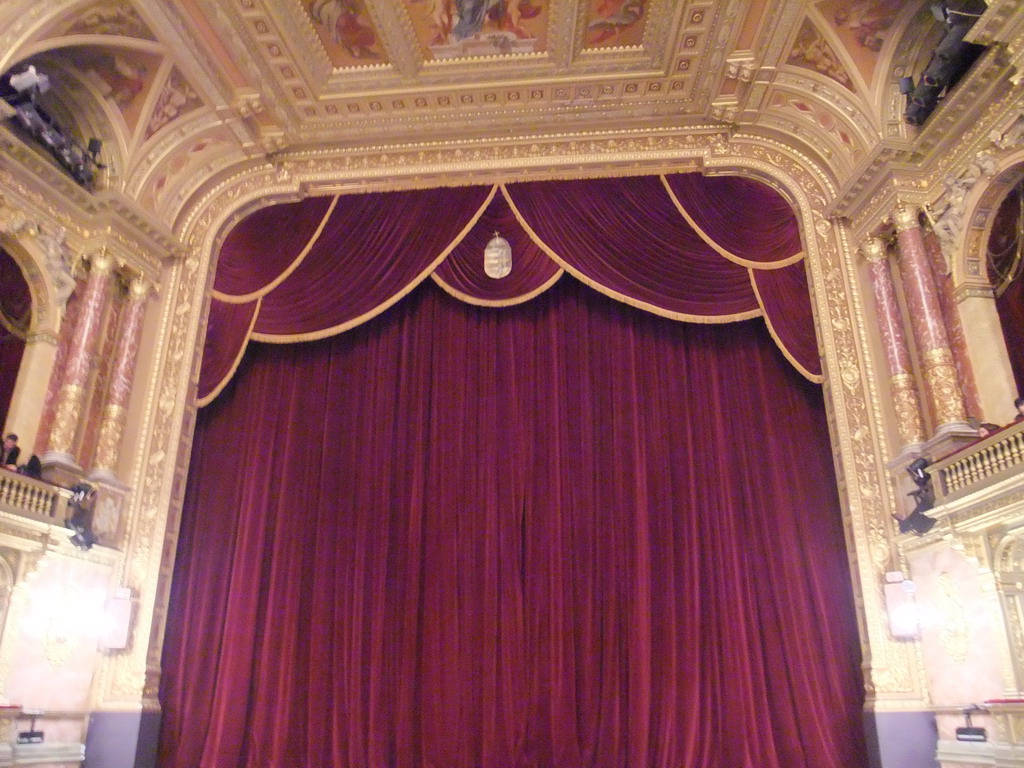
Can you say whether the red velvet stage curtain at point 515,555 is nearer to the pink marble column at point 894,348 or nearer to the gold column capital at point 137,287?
the pink marble column at point 894,348

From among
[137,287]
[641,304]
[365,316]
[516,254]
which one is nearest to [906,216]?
[641,304]

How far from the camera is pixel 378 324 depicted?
10.3 meters

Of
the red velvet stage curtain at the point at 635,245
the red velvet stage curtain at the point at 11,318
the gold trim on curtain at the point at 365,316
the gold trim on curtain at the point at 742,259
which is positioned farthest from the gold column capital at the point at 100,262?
the gold trim on curtain at the point at 742,259

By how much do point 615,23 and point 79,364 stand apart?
674 cm

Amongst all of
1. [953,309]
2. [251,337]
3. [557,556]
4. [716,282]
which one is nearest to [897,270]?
[953,309]

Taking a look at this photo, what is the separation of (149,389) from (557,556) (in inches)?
197

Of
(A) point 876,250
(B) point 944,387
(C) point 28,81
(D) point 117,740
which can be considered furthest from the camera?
(A) point 876,250

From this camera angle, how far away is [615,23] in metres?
8.78

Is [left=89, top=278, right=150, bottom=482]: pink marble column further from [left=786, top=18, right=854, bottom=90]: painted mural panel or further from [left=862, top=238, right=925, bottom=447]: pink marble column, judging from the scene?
[left=862, top=238, right=925, bottom=447]: pink marble column

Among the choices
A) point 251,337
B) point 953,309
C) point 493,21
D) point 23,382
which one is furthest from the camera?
point 251,337

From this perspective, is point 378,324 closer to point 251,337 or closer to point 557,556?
point 251,337

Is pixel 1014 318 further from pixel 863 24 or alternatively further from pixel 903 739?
pixel 903 739

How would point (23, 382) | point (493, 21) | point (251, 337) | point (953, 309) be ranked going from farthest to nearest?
point (251, 337) → point (493, 21) → point (23, 382) → point (953, 309)

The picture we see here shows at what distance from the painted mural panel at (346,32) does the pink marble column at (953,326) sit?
6.24m
